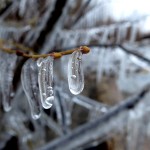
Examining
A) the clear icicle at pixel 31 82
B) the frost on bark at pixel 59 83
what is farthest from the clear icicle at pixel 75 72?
the clear icicle at pixel 31 82

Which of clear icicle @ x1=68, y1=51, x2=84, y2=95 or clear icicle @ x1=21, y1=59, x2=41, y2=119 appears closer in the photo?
clear icicle @ x1=68, y1=51, x2=84, y2=95

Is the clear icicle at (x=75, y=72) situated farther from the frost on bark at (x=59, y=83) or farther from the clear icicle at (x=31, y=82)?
the clear icicle at (x=31, y=82)

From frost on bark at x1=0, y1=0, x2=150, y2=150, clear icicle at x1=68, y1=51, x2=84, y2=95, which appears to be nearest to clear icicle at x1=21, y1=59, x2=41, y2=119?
frost on bark at x1=0, y1=0, x2=150, y2=150

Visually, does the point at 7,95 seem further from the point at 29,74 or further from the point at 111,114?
the point at 111,114

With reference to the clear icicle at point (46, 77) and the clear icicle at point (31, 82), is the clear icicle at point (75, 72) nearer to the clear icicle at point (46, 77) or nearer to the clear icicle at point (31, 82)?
the clear icicle at point (46, 77)

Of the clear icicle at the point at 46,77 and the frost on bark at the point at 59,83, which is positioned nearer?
the clear icicle at the point at 46,77

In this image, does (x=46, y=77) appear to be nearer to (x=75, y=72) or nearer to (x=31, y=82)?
(x=75, y=72)

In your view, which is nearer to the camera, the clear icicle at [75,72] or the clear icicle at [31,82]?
the clear icicle at [75,72]

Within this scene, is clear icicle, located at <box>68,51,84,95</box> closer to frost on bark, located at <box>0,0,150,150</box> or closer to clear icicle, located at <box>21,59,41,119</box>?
frost on bark, located at <box>0,0,150,150</box>

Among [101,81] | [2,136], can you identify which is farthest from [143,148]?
[101,81]

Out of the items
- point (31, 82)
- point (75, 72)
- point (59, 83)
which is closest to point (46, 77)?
point (75, 72)
